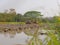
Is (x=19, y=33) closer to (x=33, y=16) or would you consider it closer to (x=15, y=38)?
(x=15, y=38)

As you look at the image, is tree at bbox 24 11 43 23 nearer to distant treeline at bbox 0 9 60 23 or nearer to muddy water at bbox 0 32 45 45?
distant treeline at bbox 0 9 60 23

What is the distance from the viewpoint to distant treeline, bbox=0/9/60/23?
47.3 inches

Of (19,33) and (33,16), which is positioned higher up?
(33,16)

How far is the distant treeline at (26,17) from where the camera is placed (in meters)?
1.20

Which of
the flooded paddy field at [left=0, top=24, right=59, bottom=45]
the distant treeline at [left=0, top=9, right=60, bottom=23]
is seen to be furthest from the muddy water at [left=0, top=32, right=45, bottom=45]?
the distant treeline at [left=0, top=9, right=60, bottom=23]

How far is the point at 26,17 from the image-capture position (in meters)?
1.21

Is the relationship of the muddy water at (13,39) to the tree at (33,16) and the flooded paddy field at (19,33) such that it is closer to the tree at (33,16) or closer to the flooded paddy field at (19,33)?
the flooded paddy field at (19,33)

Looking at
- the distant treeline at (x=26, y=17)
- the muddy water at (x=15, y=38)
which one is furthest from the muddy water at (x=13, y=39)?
the distant treeline at (x=26, y=17)

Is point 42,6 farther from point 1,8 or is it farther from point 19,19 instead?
point 1,8

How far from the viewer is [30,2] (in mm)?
1242

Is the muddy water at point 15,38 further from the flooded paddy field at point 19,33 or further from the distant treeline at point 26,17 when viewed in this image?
the distant treeline at point 26,17

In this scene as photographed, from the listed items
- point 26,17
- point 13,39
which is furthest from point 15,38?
point 26,17

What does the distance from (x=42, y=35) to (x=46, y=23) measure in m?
0.10

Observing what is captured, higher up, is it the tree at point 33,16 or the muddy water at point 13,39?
the tree at point 33,16
